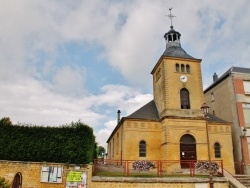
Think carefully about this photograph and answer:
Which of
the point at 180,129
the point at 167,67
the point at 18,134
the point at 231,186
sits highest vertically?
the point at 167,67

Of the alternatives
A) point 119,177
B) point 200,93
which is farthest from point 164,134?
point 119,177

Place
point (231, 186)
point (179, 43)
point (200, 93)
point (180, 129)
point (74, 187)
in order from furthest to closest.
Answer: point (179, 43) → point (200, 93) → point (180, 129) → point (231, 186) → point (74, 187)

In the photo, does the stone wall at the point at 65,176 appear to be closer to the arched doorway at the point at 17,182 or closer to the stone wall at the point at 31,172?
the stone wall at the point at 31,172

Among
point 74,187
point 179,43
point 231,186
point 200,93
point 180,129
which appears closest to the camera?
point 74,187

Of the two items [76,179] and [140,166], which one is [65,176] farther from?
[140,166]

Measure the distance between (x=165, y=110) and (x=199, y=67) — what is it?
6.51 metres

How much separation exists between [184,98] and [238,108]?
5547 millimetres

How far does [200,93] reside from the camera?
2539cm

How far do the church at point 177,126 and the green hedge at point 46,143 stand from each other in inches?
357

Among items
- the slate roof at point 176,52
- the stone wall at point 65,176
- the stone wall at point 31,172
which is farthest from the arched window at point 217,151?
the stone wall at point 31,172

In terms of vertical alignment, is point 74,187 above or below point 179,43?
below

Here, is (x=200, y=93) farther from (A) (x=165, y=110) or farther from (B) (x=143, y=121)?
(B) (x=143, y=121)

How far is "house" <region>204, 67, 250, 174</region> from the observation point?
78.7ft

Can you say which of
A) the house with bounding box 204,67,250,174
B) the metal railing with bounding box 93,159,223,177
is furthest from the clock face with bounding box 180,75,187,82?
the metal railing with bounding box 93,159,223,177
